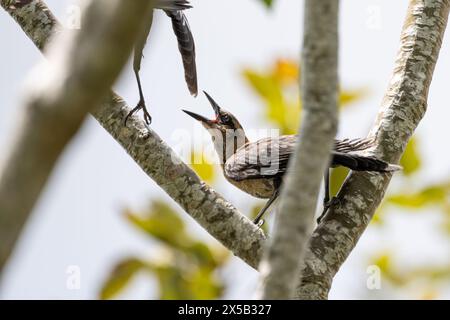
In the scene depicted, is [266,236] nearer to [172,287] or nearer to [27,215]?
[172,287]

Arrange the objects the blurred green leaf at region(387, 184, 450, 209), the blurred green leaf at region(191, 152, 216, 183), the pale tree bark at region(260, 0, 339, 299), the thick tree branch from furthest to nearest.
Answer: the blurred green leaf at region(191, 152, 216, 183) → the blurred green leaf at region(387, 184, 450, 209) → the thick tree branch → the pale tree bark at region(260, 0, 339, 299)

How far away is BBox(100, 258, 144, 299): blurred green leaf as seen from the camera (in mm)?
3475

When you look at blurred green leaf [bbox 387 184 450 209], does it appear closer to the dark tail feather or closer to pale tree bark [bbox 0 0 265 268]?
the dark tail feather

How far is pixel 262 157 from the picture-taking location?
4.80 meters

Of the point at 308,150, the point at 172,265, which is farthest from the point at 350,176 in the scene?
the point at 308,150

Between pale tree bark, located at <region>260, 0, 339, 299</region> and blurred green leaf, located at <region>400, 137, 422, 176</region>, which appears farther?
blurred green leaf, located at <region>400, 137, 422, 176</region>

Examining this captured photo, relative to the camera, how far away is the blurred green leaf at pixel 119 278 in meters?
3.47

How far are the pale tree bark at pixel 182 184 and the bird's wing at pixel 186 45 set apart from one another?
1.22m

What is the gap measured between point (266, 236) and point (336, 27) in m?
1.51

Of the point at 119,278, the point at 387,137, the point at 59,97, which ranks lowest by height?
the point at 59,97

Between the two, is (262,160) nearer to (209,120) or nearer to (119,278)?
(209,120)

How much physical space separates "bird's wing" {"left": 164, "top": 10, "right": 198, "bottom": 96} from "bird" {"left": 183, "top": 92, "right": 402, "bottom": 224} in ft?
1.89

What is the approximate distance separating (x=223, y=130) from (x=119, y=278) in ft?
8.80

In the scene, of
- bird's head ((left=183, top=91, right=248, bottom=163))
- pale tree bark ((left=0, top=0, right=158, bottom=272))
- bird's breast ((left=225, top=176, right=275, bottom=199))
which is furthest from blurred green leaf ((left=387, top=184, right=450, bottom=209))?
pale tree bark ((left=0, top=0, right=158, bottom=272))
